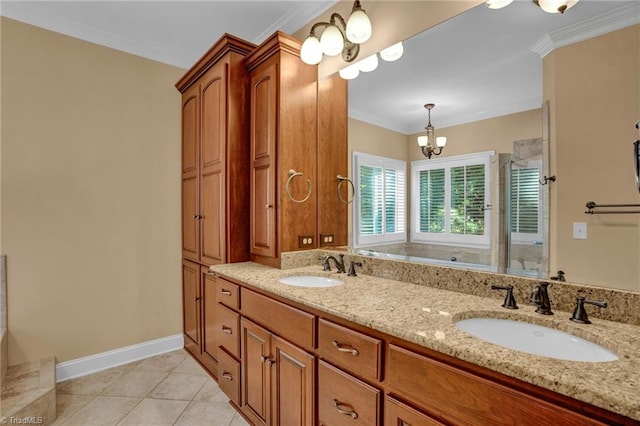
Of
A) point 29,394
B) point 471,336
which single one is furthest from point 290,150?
point 29,394

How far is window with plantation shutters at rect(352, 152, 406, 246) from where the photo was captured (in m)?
1.75

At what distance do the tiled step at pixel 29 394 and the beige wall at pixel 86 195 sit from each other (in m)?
0.17

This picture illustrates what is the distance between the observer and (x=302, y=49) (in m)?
1.94

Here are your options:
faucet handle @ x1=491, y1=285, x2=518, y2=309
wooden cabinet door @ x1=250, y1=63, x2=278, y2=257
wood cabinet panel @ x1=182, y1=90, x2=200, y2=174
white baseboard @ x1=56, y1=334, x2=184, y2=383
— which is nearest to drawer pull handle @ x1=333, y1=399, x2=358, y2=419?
faucet handle @ x1=491, y1=285, x2=518, y2=309

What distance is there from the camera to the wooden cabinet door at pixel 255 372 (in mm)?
1595

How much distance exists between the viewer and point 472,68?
142 cm

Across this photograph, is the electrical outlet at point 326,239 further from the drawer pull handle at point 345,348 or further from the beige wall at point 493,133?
the drawer pull handle at point 345,348

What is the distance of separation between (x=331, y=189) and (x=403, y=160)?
0.67 meters

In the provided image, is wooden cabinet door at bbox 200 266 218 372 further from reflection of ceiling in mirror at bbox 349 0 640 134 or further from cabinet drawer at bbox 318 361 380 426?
reflection of ceiling in mirror at bbox 349 0 640 134

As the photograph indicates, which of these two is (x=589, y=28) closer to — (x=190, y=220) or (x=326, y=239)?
(x=326, y=239)

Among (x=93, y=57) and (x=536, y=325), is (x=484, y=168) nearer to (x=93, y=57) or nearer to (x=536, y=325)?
(x=536, y=325)

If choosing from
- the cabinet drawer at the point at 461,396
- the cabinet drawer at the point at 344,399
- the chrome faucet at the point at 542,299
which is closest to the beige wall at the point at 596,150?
the chrome faucet at the point at 542,299

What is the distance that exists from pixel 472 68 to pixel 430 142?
0.37m

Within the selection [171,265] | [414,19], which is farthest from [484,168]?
[171,265]
